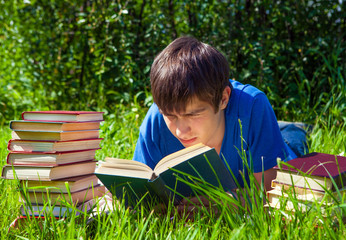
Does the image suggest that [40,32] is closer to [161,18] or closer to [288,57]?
[161,18]

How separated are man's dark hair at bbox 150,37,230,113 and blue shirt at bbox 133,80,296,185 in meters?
0.24

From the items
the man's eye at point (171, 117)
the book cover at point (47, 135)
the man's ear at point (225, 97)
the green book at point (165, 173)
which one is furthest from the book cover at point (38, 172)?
the man's ear at point (225, 97)

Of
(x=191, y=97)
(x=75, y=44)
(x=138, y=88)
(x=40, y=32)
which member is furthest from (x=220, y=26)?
(x=191, y=97)

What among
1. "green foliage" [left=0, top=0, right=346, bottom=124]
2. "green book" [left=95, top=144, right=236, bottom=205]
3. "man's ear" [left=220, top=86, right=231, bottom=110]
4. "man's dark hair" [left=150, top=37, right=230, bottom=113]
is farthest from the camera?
"green foliage" [left=0, top=0, right=346, bottom=124]

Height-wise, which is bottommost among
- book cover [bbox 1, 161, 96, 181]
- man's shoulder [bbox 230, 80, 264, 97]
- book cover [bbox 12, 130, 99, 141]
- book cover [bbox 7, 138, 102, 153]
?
book cover [bbox 1, 161, 96, 181]

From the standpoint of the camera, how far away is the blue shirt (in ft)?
7.28

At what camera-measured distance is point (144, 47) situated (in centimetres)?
454

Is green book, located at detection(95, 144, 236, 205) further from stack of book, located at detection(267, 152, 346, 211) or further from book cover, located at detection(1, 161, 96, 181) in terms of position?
book cover, located at detection(1, 161, 96, 181)

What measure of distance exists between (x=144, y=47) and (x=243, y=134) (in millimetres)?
2559

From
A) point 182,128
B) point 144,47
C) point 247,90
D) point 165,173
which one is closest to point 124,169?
point 165,173

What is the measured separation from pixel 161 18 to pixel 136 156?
225 cm

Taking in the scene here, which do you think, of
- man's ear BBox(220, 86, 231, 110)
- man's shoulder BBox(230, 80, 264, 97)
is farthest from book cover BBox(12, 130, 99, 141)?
man's shoulder BBox(230, 80, 264, 97)

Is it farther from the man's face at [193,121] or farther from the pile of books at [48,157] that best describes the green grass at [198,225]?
the man's face at [193,121]

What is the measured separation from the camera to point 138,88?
14.3 feet
